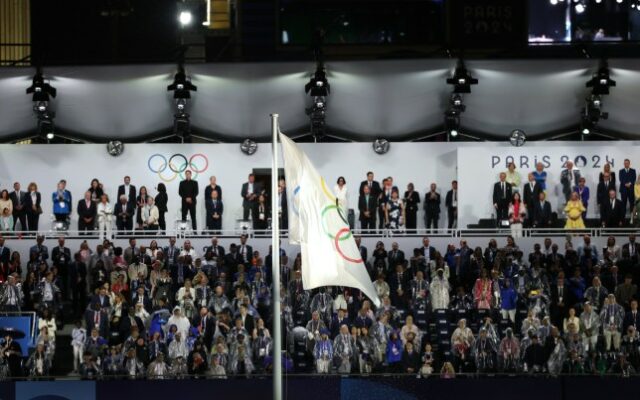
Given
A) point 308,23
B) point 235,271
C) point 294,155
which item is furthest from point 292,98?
point 294,155

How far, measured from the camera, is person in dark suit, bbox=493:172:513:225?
41375 millimetres

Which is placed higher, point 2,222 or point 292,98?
point 292,98

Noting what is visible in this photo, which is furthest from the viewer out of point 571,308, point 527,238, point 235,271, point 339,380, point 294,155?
point 527,238

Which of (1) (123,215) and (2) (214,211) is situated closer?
(1) (123,215)

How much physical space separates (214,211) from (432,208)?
19.8ft

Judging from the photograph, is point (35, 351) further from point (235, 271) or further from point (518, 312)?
point (518, 312)

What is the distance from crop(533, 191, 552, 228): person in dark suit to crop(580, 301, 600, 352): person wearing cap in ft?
25.8

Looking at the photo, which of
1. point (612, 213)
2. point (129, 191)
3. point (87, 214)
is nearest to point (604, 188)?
point (612, 213)

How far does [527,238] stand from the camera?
131 feet

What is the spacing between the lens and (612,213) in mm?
41000

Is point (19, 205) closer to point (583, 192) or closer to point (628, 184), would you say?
point (583, 192)

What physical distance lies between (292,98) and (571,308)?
12.3 m

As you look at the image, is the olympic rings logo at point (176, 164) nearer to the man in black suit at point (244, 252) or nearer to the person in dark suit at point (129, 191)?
the person in dark suit at point (129, 191)

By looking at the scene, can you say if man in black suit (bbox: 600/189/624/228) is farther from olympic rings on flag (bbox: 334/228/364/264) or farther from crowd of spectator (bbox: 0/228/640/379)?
olympic rings on flag (bbox: 334/228/364/264)
